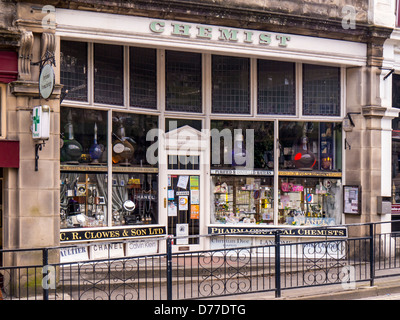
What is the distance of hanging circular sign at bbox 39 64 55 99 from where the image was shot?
31.4 ft

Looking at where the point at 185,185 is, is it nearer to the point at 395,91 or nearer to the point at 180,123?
the point at 180,123

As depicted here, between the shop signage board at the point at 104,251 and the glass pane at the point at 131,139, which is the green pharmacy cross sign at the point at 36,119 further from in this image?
the shop signage board at the point at 104,251

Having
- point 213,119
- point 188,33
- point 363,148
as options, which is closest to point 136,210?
point 213,119

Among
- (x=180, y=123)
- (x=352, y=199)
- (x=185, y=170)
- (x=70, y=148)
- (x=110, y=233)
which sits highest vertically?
(x=180, y=123)

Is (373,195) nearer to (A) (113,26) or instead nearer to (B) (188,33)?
(B) (188,33)

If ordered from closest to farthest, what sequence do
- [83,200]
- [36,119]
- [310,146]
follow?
[36,119] < [83,200] < [310,146]

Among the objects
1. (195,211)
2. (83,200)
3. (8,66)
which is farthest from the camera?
(195,211)

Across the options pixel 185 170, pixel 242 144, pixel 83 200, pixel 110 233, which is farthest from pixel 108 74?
pixel 242 144

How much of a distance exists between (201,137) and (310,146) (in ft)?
8.58

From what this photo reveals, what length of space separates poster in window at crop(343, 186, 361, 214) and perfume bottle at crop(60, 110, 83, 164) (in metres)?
6.12

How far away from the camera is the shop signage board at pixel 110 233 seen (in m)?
11.5

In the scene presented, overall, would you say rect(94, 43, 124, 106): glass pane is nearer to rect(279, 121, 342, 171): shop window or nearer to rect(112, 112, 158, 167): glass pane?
rect(112, 112, 158, 167): glass pane

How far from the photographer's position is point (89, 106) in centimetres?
→ 1200

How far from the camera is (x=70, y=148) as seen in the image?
1184 cm
